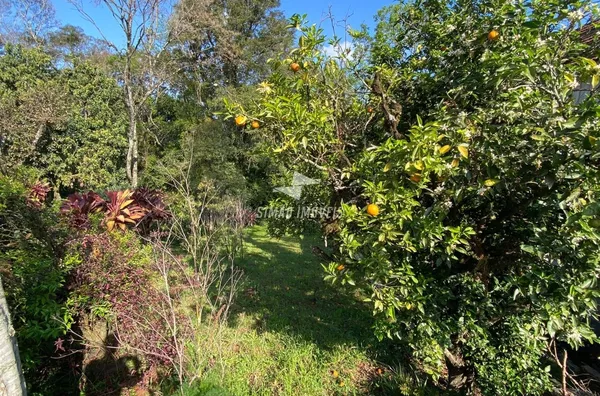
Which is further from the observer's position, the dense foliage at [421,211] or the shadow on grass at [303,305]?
the shadow on grass at [303,305]

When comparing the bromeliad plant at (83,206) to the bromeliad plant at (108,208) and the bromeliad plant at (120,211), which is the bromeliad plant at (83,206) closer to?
the bromeliad plant at (108,208)

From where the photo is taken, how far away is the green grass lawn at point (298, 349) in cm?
286

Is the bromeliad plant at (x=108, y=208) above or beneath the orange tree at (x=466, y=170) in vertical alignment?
beneath

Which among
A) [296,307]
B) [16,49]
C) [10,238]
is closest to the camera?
[10,238]

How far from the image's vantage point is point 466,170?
1812 mm

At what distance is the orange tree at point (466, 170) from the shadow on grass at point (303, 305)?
1.23 meters

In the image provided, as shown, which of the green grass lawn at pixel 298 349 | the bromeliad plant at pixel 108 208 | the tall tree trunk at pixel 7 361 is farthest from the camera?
the bromeliad plant at pixel 108 208

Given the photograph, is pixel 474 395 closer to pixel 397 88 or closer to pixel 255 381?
pixel 255 381

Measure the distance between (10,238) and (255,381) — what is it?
2.22 meters

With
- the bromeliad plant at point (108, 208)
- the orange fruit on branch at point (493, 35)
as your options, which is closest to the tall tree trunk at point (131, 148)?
the bromeliad plant at point (108, 208)

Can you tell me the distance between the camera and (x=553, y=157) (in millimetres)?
1542

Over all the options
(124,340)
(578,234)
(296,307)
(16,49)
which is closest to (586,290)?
(578,234)

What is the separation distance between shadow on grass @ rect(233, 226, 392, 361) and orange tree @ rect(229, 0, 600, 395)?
4.03 ft

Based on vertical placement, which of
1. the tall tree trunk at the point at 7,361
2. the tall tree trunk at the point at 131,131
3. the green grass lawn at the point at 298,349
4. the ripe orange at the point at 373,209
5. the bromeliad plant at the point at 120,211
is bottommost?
the green grass lawn at the point at 298,349
